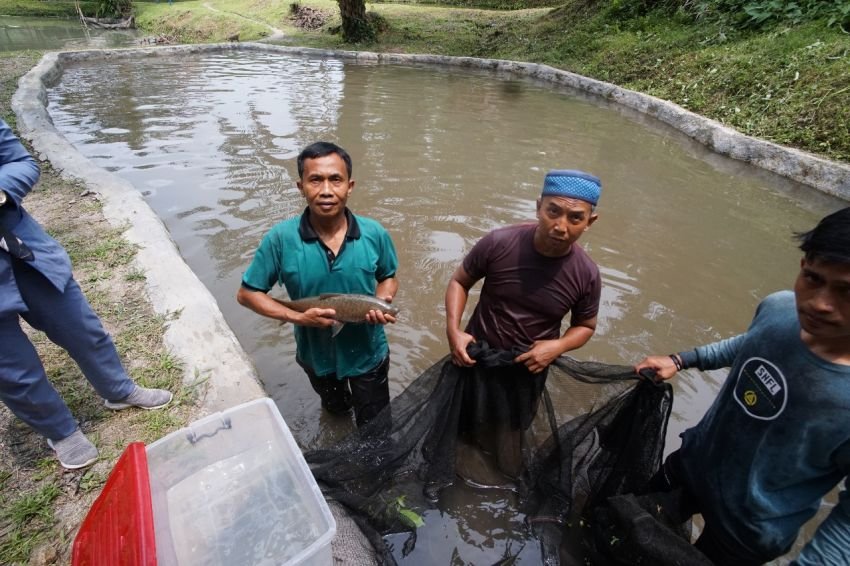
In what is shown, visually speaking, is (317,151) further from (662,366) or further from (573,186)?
(662,366)

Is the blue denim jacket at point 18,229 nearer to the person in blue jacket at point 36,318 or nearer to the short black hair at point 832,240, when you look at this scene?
the person in blue jacket at point 36,318

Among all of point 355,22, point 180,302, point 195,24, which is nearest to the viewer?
point 180,302

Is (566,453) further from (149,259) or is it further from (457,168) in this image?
(457,168)

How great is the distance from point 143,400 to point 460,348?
76.2 inches

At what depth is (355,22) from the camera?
21672mm

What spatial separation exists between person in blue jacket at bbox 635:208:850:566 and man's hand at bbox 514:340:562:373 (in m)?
0.46

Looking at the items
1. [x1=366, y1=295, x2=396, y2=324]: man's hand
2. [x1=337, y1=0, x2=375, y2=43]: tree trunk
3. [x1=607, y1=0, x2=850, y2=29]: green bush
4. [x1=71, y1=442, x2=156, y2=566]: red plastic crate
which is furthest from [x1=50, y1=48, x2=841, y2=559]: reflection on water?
[x1=337, y1=0, x2=375, y2=43]: tree trunk

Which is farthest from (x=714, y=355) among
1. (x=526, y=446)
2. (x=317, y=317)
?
(x=317, y=317)

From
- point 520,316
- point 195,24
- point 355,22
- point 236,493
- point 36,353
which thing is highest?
point 355,22

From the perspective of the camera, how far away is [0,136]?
2164mm

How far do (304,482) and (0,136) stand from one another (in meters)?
2.15

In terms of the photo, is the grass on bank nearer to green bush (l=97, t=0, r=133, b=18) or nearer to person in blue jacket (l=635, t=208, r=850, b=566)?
person in blue jacket (l=635, t=208, r=850, b=566)

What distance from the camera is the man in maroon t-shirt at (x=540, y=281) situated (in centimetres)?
228

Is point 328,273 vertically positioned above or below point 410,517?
above
